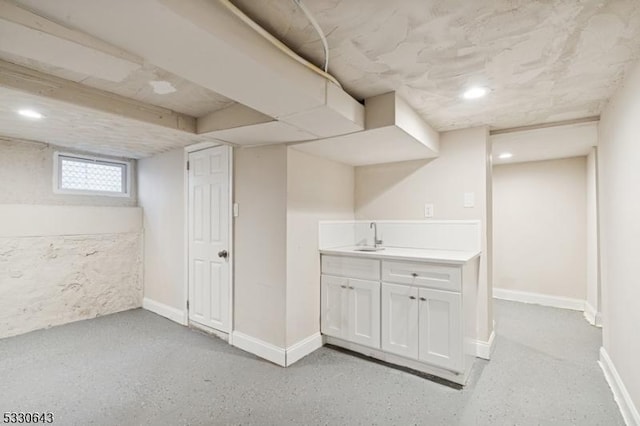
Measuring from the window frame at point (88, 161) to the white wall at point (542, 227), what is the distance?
17.2ft

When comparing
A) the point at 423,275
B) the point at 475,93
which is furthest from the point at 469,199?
the point at 475,93

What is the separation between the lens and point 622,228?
1.96 metres

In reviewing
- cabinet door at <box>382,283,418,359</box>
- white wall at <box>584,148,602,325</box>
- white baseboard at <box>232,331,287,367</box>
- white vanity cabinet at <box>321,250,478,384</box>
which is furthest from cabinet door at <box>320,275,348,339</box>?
white wall at <box>584,148,602,325</box>

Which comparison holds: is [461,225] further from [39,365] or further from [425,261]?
[39,365]

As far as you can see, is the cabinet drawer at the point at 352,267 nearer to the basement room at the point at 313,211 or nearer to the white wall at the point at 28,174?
the basement room at the point at 313,211

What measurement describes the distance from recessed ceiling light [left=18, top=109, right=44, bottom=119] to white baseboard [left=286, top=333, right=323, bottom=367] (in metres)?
2.69

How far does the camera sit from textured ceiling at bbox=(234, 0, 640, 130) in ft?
4.18

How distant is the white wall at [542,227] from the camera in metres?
3.98

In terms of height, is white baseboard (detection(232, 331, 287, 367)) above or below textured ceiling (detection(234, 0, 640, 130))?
below

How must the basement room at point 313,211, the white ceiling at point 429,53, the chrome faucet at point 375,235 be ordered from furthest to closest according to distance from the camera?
the chrome faucet at point 375,235 < the basement room at point 313,211 < the white ceiling at point 429,53

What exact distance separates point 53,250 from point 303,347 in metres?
2.98

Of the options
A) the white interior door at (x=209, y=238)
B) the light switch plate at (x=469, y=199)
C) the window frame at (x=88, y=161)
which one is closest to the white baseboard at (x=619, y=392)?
the light switch plate at (x=469, y=199)

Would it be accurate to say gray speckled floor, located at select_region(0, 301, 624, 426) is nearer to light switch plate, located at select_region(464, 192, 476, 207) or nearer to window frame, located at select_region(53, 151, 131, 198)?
light switch plate, located at select_region(464, 192, 476, 207)

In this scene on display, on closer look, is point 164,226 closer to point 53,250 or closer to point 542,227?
point 53,250
